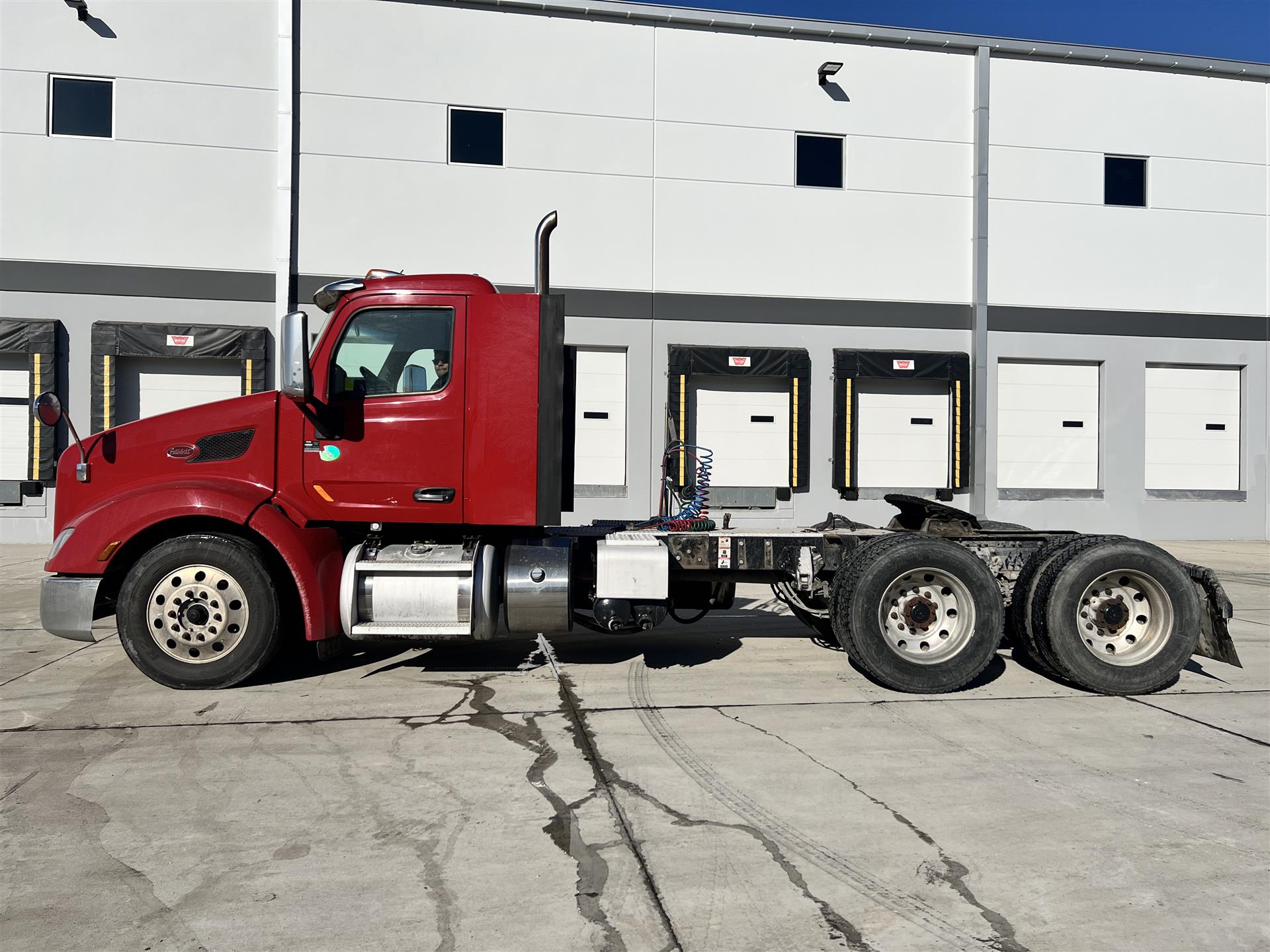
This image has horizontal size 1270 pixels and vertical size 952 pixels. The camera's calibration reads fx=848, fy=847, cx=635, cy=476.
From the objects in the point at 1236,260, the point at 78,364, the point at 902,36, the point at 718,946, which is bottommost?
the point at 718,946

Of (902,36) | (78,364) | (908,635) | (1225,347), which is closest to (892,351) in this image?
(902,36)

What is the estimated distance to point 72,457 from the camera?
5883 mm

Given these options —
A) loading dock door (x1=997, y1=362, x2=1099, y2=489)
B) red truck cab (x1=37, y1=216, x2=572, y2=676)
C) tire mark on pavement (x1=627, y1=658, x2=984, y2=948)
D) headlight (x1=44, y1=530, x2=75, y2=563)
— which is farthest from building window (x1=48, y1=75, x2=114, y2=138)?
loading dock door (x1=997, y1=362, x2=1099, y2=489)

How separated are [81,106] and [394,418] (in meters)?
13.4

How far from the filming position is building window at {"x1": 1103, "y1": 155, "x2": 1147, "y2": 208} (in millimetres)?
17438

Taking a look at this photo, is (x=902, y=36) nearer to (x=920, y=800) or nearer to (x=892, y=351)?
(x=892, y=351)

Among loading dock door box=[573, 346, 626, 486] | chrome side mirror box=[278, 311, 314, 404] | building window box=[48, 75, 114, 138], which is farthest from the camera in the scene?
loading dock door box=[573, 346, 626, 486]

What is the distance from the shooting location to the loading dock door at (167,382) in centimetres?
1499

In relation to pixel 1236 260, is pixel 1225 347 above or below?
below

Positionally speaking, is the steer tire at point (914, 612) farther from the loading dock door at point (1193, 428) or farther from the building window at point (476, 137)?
the loading dock door at point (1193, 428)

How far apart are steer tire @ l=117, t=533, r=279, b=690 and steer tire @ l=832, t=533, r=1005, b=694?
3.84 m

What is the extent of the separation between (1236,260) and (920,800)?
19059mm

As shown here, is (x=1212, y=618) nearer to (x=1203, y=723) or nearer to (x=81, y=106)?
(x=1203, y=723)

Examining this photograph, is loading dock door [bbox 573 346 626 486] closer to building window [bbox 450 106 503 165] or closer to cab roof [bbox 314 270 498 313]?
building window [bbox 450 106 503 165]
